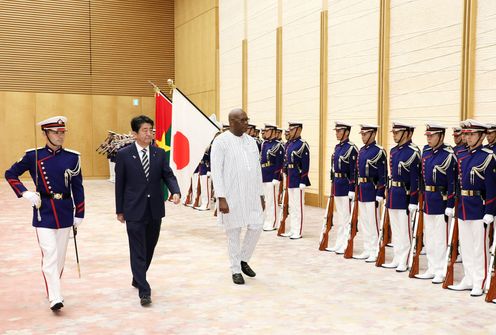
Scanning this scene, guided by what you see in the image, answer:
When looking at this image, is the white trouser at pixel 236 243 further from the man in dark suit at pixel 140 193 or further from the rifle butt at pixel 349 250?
the rifle butt at pixel 349 250

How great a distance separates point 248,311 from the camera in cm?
448

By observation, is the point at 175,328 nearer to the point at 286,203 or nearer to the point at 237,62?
the point at 286,203

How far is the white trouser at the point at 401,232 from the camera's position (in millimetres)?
5863

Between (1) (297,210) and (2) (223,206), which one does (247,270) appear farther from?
(1) (297,210)

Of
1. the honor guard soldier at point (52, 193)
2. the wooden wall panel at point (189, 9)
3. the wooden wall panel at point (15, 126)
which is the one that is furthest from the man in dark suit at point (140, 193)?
the wooden wall panel at point (15, 126)

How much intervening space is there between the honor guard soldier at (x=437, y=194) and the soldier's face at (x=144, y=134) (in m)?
2.51

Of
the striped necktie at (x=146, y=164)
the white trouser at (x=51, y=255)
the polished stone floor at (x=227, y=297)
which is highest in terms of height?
the striped necktie at (x=146, y=164)

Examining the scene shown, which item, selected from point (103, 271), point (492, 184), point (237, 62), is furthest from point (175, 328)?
point (237, 62)

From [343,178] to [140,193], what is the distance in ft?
9.52

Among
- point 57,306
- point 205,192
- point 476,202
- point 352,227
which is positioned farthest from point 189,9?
point 57,306

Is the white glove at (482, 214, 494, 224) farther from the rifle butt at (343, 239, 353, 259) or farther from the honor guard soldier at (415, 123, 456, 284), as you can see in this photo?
the rifle butt at (343, 239, 353, 259)

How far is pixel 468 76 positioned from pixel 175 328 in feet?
17.6

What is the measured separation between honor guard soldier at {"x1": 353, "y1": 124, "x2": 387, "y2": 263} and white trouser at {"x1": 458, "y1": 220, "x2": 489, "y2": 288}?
1.30 m

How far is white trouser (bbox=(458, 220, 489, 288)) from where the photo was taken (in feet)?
16.1
